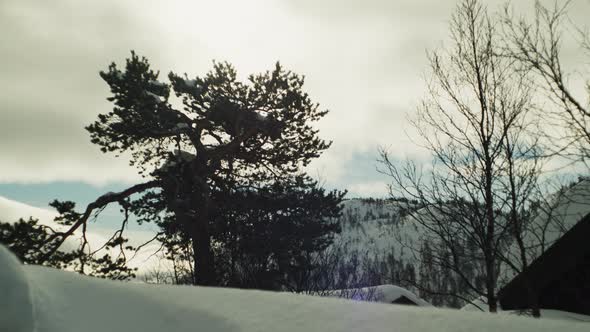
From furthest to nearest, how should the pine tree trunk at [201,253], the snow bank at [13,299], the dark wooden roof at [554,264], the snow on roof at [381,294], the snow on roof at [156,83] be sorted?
1. the snow on roof at [381,294]
2. the snow on roof at [156,83]
3. the pine tree trunk at [201,253]
4. the dark wooden roof at [554,264]
5. the snow bank at [13,299]

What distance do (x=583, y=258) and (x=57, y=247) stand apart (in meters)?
12.7

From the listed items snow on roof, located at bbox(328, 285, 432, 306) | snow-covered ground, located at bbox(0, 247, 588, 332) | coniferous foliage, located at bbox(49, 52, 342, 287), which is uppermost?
coniferous foliage, located at bbox(49, 52, 342, 287)

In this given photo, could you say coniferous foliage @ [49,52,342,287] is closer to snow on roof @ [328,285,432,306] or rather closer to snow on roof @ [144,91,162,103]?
snow on roof @ [144,91,162,103]

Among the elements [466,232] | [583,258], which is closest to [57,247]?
[466,232]

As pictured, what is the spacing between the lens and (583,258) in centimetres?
773

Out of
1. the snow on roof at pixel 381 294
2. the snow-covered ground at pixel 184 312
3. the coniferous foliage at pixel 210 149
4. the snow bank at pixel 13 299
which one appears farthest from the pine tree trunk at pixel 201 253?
the snow bank at pixel 13 299

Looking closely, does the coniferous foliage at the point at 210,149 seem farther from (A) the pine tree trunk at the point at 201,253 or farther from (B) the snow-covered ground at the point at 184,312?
(B) the snow-covered ground at the point at 184,312

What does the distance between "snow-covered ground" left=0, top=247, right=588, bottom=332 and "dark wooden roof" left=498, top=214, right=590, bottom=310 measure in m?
6.82

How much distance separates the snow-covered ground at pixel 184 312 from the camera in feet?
4.45

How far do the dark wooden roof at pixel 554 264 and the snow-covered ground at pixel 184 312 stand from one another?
22.4 ft

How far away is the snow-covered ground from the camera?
1.36 metres

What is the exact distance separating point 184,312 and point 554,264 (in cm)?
815

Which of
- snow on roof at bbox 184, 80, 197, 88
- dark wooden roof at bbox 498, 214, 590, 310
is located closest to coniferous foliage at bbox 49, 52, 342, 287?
snow on roof at bbox 184, 80, 197, 88

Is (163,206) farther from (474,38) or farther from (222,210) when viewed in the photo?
(474,38)
